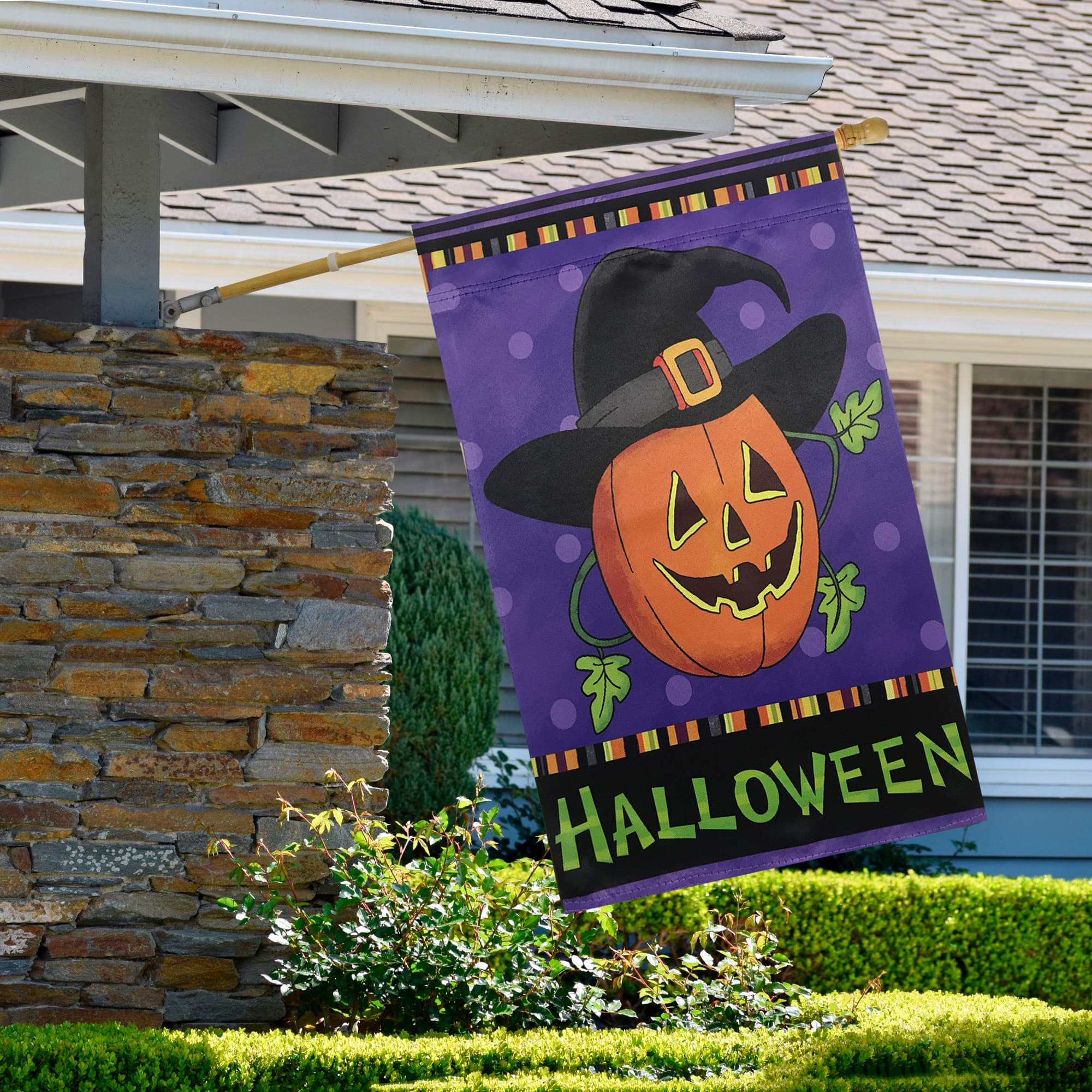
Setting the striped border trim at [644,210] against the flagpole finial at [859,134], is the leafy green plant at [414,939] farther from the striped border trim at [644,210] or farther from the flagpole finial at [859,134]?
the flagpole finial at [859,134]

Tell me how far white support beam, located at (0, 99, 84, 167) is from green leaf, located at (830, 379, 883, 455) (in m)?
3.15

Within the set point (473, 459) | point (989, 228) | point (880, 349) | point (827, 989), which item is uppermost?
point (989, 228)

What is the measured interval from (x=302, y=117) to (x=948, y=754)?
313 centimetres

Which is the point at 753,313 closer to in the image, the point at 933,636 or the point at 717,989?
the point at 933,636

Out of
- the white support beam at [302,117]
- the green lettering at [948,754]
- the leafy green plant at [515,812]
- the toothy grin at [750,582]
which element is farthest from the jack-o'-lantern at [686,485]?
the leafy green plant at [515,812]

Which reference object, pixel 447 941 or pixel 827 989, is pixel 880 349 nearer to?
pixel 447 941

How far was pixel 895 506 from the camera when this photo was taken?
3355 mm

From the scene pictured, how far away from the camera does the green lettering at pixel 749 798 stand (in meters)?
3.26

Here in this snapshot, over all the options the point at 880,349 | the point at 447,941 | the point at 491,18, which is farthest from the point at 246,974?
the point at 491,18

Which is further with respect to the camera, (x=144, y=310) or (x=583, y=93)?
(x=144, y=310)

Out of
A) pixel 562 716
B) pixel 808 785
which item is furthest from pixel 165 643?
pixel 808 785

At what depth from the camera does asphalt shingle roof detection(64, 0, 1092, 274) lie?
7371 millimetres

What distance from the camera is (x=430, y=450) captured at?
7410 millimetres

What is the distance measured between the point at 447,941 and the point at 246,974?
61cm
